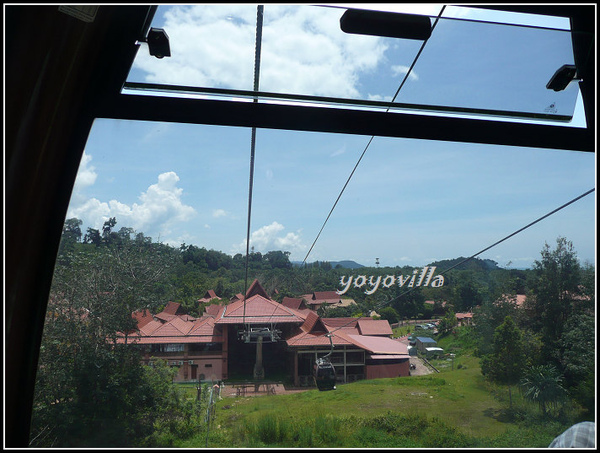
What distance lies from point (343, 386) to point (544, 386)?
2.28 metres

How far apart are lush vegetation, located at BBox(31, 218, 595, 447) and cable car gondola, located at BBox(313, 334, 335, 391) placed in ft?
0.53

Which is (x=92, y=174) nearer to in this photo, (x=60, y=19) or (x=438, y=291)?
(x=60, y=19)

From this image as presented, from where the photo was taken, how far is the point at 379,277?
5207 millimetres

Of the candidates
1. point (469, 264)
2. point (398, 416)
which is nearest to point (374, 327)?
point (398, 416)

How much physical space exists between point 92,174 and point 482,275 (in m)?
4.98

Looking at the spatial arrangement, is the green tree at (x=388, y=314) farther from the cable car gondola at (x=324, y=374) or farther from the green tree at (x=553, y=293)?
the green tree at (x=553, y=293)

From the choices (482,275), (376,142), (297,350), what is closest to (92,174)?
(297,350)

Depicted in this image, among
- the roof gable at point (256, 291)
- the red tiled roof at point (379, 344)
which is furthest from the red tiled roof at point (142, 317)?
the red tiled roof at point (379, 344)

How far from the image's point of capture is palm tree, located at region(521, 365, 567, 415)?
450cm

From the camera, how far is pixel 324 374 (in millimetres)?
4867

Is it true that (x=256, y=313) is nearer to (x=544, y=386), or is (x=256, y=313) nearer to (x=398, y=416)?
(x=398, y=416)

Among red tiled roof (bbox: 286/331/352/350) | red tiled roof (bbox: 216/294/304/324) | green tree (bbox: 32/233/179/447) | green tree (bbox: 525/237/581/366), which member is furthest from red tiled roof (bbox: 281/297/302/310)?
green tree (bbox: 525/237/581/366)

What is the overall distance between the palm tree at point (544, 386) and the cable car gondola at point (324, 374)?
7.34 feet

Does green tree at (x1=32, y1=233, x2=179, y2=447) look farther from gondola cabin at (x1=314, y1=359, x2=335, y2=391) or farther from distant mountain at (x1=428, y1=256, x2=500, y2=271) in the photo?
distant mountain at (x1=428, y1=256, x2=500, y2=271)
